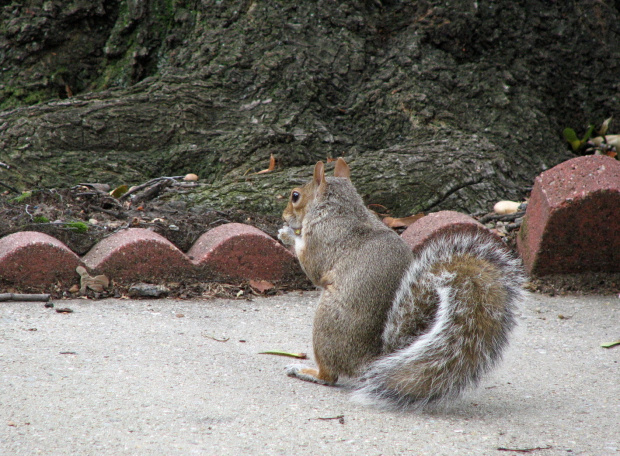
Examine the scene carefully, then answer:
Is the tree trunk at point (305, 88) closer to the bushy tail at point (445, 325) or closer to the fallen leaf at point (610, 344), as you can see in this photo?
the fallen leaf at point (610, 344)

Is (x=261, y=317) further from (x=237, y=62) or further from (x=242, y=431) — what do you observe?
(x=237, y=62)

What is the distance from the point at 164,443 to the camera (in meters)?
1.57

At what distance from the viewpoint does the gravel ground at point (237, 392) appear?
162cm

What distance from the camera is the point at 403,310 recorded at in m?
2.01

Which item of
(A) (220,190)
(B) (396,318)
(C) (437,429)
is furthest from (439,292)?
(A) (220,190)

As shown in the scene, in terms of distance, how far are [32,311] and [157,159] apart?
1780 mm

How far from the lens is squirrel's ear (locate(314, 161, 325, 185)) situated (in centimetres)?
244

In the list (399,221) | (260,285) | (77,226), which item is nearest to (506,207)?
(399,221)

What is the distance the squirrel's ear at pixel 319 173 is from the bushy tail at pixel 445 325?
22.9 inches

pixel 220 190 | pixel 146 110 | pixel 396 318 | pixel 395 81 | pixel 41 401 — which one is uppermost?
pixel 395 81

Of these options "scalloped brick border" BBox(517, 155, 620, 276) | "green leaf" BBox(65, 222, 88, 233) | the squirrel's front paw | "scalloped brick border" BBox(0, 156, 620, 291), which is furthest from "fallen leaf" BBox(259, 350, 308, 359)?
"scalloped brick border" BBox(517, 155, 620, 276)

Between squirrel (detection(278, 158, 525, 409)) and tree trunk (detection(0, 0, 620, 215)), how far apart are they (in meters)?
1.59

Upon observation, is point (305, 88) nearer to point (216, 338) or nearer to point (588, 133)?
point (588, 133)

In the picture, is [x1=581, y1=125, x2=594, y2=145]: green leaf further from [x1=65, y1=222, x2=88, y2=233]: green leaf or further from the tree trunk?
[x1=65, y1=222, x2=88, y2=233]: green leaf
